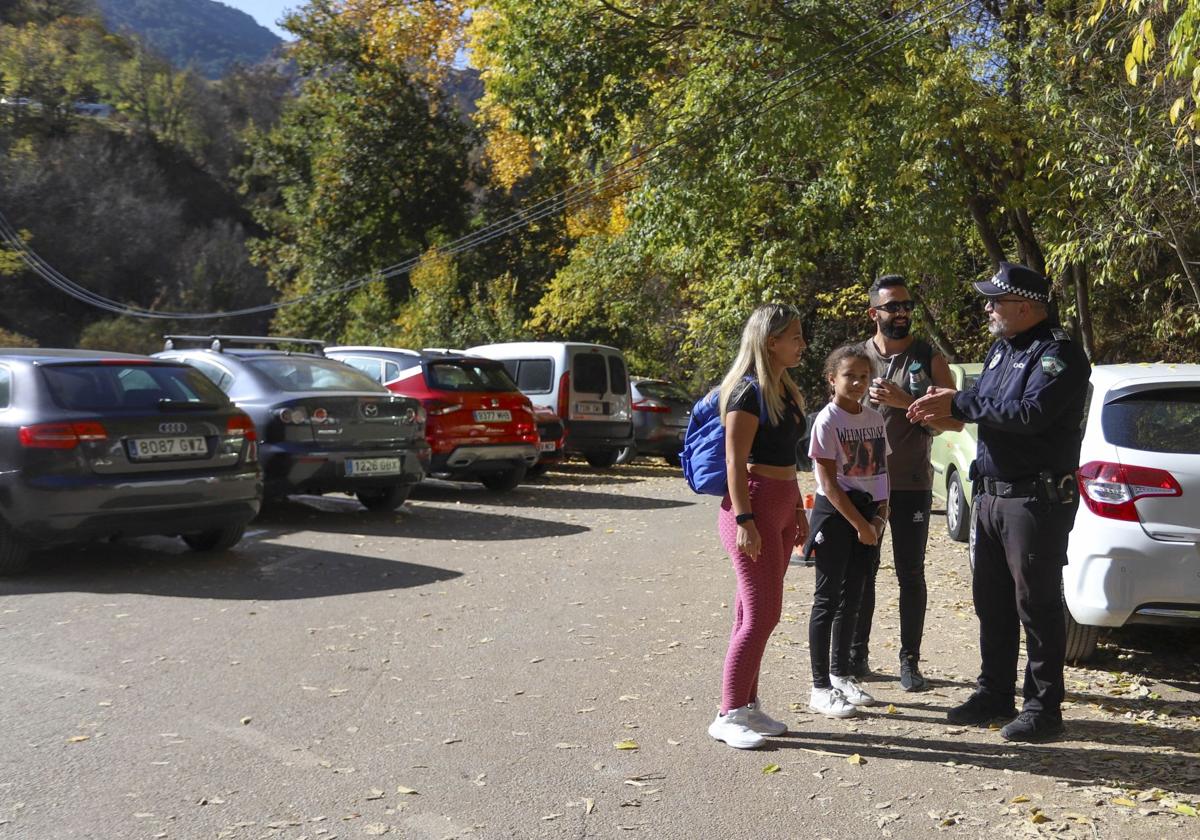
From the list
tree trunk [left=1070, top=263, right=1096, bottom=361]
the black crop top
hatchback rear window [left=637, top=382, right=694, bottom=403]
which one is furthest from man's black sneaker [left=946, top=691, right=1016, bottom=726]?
hatchback rear window [left=637, top=382, right=694, bottom=403]

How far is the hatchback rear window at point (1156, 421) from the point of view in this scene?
6.17 meters

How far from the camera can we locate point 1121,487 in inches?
239

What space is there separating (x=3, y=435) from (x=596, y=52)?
455 inches

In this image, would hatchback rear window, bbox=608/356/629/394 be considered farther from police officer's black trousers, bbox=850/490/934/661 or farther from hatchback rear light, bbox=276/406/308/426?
police officer's black trousers, bbox=850/490/934/661

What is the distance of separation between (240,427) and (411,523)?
9.37 feet

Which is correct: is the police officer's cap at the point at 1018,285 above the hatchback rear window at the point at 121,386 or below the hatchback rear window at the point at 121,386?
above

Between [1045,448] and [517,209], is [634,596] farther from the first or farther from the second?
[517,209]

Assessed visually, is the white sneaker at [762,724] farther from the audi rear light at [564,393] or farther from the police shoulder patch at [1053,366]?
the audi rear light at [564,393]

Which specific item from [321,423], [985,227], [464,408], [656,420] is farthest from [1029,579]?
[656,420]

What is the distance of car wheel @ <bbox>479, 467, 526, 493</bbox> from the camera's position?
14.8 meters

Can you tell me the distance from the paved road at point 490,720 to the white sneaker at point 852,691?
0.10m

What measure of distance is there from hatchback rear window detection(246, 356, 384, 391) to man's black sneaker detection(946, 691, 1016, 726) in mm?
7584

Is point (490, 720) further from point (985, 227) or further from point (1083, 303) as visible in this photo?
point (985, 227)

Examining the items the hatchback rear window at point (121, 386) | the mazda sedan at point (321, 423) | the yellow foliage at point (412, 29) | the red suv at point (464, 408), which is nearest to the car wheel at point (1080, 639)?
the hatchback rear window at point (121, 386)
